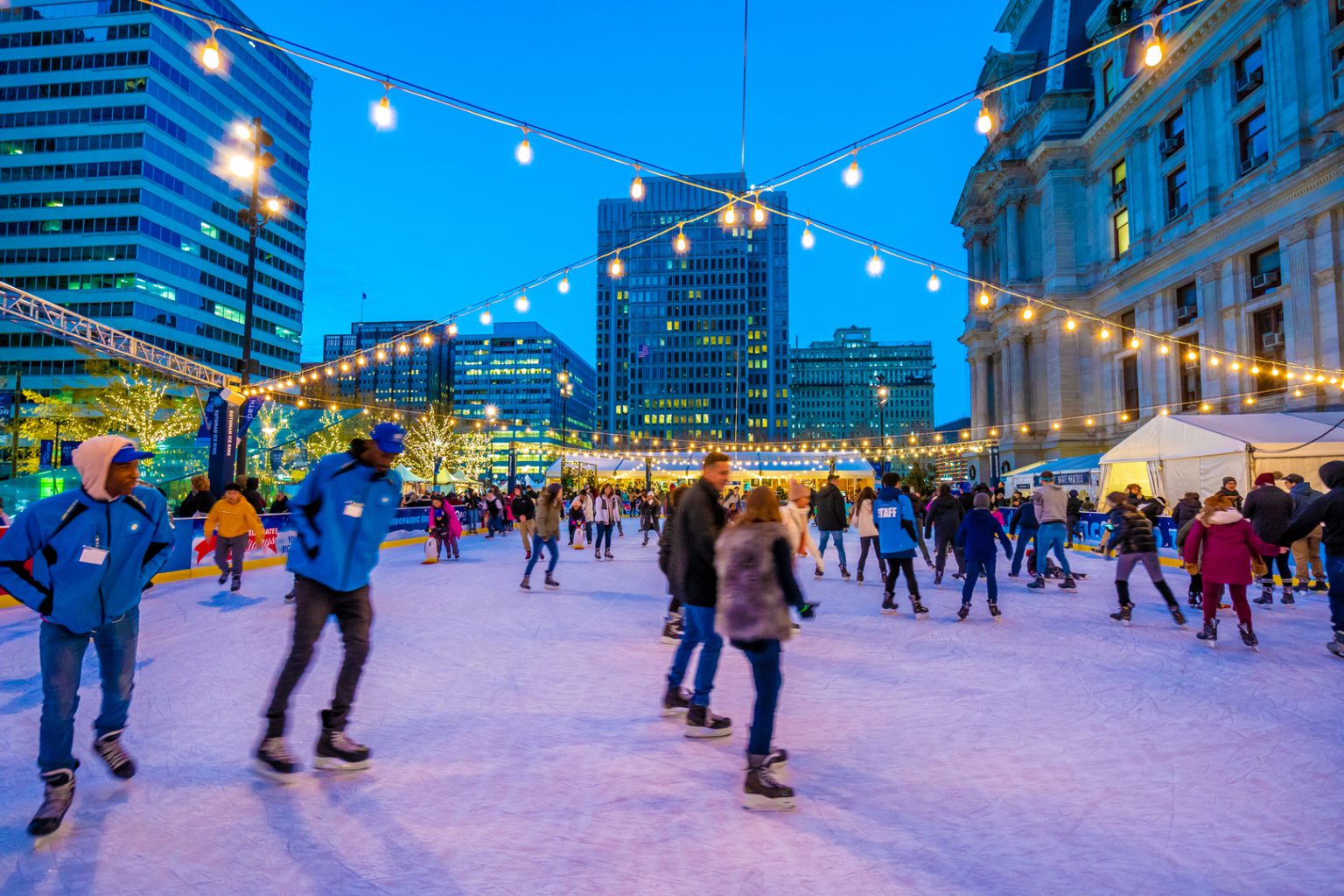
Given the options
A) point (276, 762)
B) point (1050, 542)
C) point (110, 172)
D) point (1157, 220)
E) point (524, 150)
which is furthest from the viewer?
point (110, 172)

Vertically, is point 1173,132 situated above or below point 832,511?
above

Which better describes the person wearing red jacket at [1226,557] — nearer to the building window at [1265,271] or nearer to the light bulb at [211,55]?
the light bulb at [211,55]

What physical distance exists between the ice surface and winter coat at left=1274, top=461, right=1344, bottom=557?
41.6 inches

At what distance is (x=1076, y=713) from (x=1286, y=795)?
53.9 inches

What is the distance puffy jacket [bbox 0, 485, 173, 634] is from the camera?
3168mm

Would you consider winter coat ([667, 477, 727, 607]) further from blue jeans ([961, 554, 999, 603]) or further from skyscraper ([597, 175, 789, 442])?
skyscraper ([597, 175, 789, 442])

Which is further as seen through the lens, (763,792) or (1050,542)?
(1050,542)

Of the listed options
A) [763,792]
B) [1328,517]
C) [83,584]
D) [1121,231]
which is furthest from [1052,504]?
[1121,231]

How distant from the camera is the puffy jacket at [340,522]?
3738mm

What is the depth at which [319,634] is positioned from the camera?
372 cm

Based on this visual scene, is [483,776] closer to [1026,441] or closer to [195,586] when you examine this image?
[195,586]

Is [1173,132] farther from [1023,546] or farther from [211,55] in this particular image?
[211,55]

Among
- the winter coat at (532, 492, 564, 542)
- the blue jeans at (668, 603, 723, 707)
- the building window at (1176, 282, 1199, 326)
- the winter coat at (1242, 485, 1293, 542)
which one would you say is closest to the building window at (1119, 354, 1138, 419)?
the building window at (1176, 282, 1199, 326)

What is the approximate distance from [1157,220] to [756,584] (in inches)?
1489
